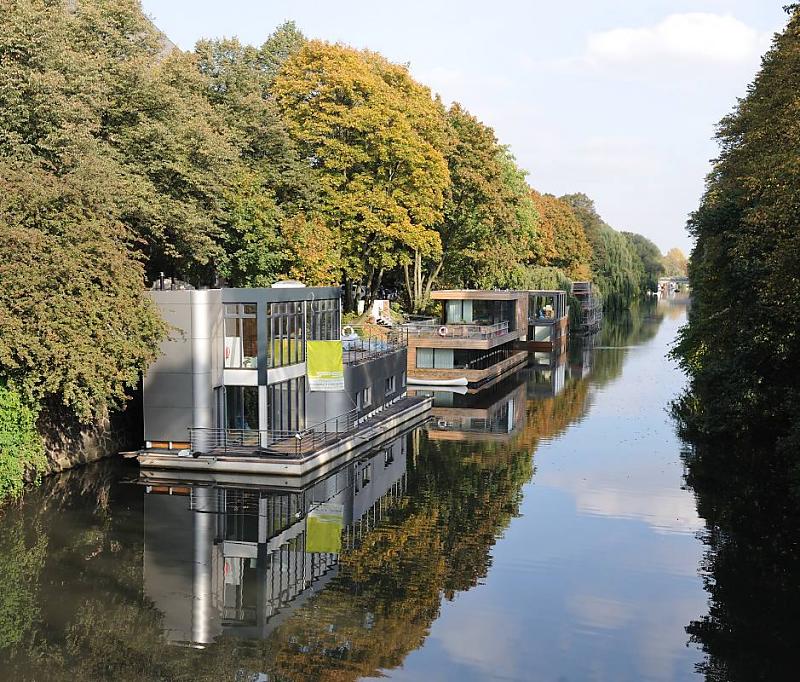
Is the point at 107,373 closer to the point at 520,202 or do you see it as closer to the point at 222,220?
the point at 222,220

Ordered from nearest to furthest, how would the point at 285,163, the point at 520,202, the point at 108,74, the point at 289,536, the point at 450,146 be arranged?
the point at 289,536
the point at 108,74
the point at 285,163
the point at 450,146
the point at 520,202

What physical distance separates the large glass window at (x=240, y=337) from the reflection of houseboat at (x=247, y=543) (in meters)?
4.67

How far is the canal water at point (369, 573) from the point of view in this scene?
17.4 meters

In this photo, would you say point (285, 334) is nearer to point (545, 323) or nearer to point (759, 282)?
point (759, 282)

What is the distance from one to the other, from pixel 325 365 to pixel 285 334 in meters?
1.97

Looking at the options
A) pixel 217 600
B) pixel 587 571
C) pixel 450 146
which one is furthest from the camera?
pixel 450 146

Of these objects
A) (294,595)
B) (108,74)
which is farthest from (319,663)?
(108,74)

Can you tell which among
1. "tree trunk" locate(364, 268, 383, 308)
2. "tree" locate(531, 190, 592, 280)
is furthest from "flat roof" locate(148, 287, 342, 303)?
"tree" locate(531, 190, 592, 280)

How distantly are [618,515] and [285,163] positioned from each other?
30508 mm

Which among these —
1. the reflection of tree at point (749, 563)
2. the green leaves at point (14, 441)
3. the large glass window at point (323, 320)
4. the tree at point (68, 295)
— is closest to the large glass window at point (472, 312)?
the large glass window at point (323, 320)

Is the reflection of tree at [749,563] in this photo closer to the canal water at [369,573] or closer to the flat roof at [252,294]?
the canal water at [369,573]

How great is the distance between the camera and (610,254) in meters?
157

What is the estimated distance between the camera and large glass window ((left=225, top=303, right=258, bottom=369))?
→ 106 ft

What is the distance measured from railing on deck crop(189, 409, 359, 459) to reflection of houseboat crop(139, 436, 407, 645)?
1.39 m
